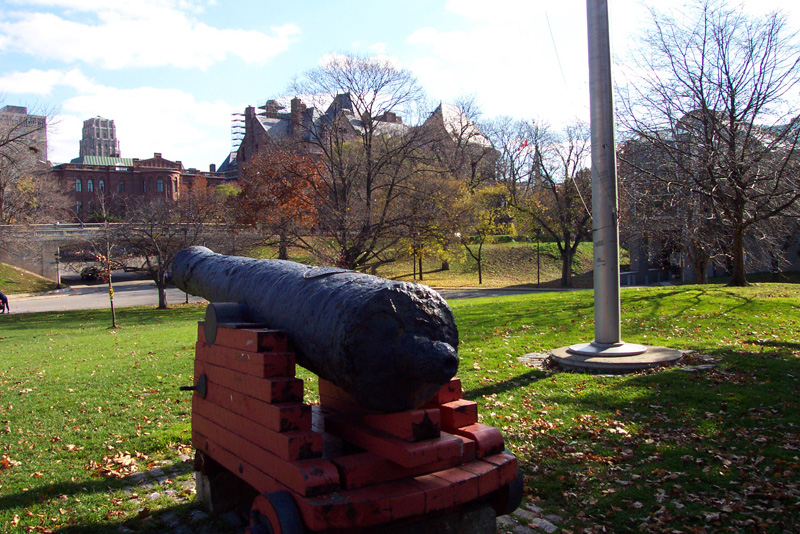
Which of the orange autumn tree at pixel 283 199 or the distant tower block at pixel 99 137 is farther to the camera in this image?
the distant tower block at pixel 99 137

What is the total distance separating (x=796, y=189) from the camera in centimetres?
1442

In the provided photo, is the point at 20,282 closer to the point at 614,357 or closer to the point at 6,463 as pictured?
the point at 6,463

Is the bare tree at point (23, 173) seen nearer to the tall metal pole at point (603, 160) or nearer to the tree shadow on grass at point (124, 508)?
the tall metal pole at point (603, 160)

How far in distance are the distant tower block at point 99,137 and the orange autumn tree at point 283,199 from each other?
6121 inches

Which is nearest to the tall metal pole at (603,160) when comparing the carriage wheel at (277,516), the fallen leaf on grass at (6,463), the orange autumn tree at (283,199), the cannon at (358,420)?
the cannon at (358,420)

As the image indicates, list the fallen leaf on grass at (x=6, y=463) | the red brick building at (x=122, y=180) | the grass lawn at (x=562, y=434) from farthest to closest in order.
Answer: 1. the red brick building at (x=122, y=180)
2. the fallen leaf on grass at (x=6, y=463)
3. the grass lawn at (x=562, y=434)

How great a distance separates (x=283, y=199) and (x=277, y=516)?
82.3 feet

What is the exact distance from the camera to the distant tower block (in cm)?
16400

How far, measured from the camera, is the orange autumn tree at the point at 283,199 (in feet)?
81.6

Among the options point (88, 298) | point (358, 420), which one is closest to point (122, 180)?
point (88, 298)

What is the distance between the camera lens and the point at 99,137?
165875 millimetres

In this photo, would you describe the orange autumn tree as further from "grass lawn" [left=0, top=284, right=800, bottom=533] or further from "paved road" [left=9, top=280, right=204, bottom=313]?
"grass lawn" [left=0, top=284, right=800, bottom=533]

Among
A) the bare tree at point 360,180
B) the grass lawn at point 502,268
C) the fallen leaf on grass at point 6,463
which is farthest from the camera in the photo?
the grass lawn at point 502,268

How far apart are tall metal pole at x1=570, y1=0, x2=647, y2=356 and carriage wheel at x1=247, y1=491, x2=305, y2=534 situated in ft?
21.9
